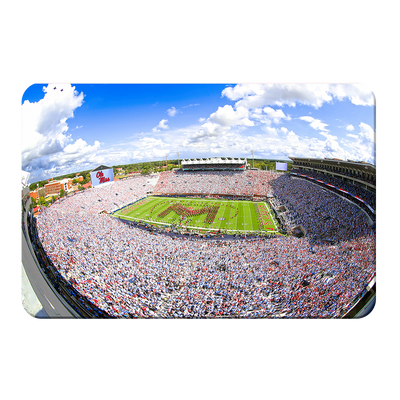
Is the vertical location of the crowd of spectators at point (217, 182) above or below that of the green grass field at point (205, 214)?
above

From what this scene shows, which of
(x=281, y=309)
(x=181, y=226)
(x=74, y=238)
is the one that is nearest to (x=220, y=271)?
(x=281, y=309)

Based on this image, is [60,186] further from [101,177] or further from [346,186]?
[346,186]

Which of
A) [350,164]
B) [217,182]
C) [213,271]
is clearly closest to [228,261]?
[213,271]

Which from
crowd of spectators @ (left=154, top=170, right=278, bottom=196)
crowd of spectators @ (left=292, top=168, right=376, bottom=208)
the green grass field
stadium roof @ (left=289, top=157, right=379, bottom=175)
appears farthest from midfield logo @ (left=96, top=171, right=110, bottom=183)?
crowd of spectators @ (left=292, top=168, right=376, bottom=208)

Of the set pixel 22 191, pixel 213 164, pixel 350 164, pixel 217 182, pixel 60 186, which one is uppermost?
pixel 213 164

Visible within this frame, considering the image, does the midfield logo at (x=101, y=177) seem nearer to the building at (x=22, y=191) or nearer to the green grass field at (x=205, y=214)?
the green grass field at (x=205, y=214)

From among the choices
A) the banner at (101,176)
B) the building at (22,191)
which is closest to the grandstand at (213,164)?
the banner at (101,176)

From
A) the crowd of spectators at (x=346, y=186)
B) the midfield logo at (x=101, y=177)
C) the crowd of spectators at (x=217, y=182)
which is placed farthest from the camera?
the crowd of spectators at (x=217, y=182)
